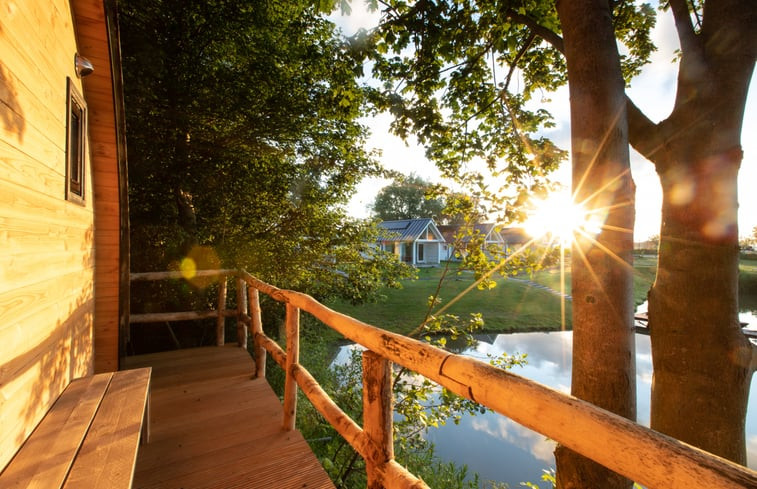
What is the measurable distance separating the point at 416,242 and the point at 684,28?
102 feet

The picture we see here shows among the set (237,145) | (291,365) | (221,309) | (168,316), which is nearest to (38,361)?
(291,365)

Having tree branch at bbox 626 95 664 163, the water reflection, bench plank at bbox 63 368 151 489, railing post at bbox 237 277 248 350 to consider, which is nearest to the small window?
bench plank at bbox 63 368 151 489

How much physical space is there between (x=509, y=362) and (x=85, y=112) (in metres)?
6.08

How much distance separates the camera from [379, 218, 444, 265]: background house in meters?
33.1

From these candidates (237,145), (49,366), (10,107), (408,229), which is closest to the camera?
(10,107)

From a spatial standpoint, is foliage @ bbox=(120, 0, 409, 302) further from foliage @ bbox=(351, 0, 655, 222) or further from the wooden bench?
the wooden bench

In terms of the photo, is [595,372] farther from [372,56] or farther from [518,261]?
[372,56]

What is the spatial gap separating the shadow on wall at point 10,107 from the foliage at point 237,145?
4313 mm

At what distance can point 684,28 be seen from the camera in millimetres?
2711

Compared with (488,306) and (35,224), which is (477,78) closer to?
(35,224)

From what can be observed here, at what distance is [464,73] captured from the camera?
4684 millimetres

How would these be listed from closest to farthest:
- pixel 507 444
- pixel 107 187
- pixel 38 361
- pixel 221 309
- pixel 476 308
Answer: pixel 38 361 → pixel 107 187 → pixel 221 309 → pixel 507 444 → pixel 476 308

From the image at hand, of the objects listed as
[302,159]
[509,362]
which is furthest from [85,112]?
[509,362]

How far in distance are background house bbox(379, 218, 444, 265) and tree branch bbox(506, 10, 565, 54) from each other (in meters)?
28.9
